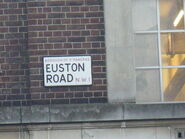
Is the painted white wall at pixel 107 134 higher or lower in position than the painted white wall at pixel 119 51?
lower

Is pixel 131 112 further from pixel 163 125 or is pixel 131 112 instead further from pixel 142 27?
pixel 142 27

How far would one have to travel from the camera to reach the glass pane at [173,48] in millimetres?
6723

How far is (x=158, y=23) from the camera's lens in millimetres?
6738

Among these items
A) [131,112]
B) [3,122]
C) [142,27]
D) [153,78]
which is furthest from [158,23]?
[3,122]

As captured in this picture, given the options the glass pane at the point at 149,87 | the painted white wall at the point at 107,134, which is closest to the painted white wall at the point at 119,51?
the glass pane at the point at 149,87

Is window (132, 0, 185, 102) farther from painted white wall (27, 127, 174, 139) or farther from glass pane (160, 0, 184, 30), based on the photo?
painted white wall (27, 127, 174, 139)

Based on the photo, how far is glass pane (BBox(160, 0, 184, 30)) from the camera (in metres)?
6.77

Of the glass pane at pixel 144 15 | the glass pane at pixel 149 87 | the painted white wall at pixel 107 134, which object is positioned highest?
→ the glass pane at pixel 144 15

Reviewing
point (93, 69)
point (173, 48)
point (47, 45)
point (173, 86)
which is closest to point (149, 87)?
point (173, 86)

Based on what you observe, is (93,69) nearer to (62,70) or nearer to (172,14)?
(62,70)

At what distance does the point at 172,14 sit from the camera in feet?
22.3

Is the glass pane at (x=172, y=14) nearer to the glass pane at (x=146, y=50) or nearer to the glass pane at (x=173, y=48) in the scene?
the glass pane at (x=173, y=48)

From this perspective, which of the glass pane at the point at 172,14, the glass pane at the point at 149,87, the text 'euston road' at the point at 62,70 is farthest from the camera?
the glass pane at the point at 172,14

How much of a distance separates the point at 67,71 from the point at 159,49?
49.5 inches
